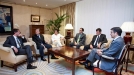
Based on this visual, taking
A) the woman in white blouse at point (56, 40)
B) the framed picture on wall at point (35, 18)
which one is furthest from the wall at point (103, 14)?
the framed picture on wall at point (35, 18)

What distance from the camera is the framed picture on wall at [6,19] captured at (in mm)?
5048

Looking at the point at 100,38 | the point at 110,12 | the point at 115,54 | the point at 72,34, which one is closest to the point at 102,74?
the point at 115,54

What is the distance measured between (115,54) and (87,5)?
3382mm

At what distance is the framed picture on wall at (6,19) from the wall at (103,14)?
3.65 m

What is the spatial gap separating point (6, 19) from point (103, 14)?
4932 mm

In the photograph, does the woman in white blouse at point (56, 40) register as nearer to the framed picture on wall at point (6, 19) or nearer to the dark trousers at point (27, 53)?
the dark trousers at point (27, 53)

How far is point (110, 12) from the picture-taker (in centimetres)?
391

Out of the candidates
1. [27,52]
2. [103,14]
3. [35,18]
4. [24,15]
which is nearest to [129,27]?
[103,14]

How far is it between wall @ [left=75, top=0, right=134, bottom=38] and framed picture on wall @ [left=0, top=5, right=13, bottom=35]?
365cm

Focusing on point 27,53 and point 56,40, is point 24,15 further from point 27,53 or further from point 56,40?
point 27,53

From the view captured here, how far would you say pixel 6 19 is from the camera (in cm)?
520

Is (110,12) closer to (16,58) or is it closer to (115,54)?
(115,54)

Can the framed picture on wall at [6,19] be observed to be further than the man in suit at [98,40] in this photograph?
Yes

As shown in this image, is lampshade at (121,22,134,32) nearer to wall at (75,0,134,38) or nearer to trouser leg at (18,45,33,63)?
wall at (75,0,134,38)
